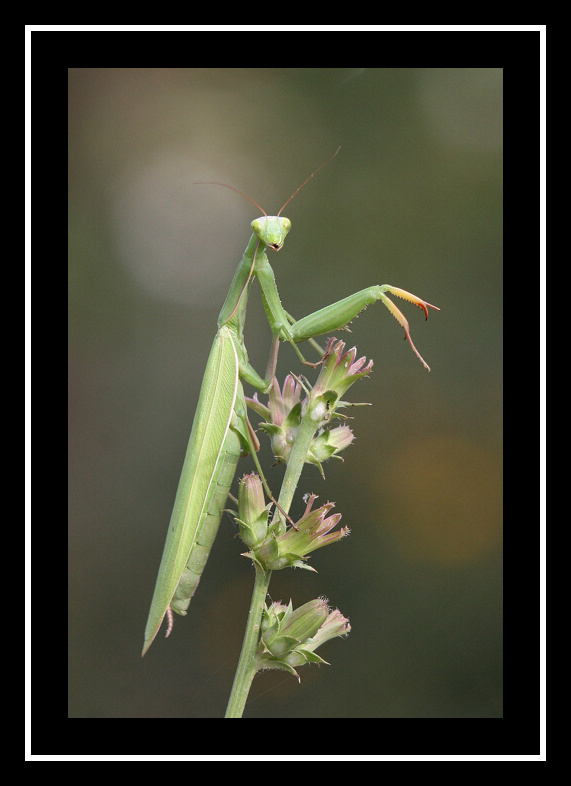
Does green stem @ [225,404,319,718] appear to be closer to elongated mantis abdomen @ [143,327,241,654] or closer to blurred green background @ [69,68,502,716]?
elongated mantis abdomen @ [143,327,241,654]

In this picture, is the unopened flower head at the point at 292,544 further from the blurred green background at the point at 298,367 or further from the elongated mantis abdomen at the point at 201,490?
the blurred green background at the point at 298,367

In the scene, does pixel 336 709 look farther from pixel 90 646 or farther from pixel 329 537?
pixel 329 537

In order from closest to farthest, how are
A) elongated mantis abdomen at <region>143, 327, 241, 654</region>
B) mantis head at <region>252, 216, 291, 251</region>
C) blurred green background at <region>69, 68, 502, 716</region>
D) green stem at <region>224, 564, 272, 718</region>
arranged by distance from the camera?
green stem at <region>224, 564, 272, 718</region> < elongated mantis abdomen at <region>143, 327, 241, 654</region> < mantis head at <region>252, 216, 291, 251</region> < blurred green background at <region>69, 68, 502, 716</region>

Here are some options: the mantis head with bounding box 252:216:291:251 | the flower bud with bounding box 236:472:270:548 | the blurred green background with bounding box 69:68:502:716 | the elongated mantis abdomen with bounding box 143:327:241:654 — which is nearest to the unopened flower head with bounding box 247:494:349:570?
the flower bud with bounding box 236:472:270:548

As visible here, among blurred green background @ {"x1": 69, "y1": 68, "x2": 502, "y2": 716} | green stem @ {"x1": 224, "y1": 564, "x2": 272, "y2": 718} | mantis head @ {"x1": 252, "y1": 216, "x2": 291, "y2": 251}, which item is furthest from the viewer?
blurred green background @ {"x1": 69, "y1": 68, "x2": 502, "y2": 716}

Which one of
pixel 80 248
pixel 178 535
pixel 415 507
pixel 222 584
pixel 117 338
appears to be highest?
pixel 80 248

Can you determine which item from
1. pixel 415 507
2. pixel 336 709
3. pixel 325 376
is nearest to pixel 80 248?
pixel 415 507

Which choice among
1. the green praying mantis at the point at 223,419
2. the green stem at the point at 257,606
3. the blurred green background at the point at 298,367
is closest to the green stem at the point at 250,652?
the green stem at the point at 257,606
